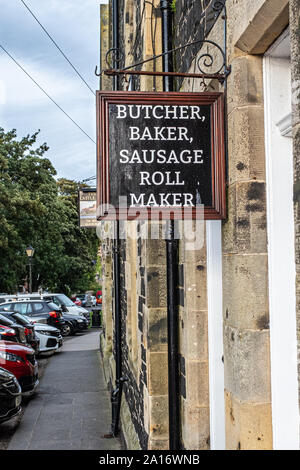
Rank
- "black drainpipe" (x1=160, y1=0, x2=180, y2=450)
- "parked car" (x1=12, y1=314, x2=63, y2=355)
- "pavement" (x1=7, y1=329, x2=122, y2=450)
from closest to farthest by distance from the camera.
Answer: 1. "black drainpipe" (x1=160, y1=0, x2=180, y2=450)
2. "pavement" (x1=7, y1=329, x2=122, y2=450)
3. "parked car" (x1=12, y1=314, x2=63, y2=355)

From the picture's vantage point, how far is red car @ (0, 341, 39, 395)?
29.8 ft

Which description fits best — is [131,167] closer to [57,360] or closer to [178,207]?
[178,207]

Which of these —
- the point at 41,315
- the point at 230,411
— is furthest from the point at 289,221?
the point at 41,315

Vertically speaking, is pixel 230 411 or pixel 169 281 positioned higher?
pixel 169 281

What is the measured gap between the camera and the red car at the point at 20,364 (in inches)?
358

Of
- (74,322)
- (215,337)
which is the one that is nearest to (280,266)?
(215,337)

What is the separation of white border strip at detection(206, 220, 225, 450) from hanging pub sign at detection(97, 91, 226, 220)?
2.05ft

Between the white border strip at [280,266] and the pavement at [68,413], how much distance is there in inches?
190

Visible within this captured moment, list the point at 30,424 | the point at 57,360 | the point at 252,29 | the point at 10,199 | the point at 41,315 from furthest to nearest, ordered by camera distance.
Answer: the point at 10,199, the point at 41,315, the point at 57,360, the point at 30,424, the point at 252,29

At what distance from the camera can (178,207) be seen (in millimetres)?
2885

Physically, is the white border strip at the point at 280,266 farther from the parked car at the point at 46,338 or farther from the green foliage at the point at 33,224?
the green foliage at the point at 33,224

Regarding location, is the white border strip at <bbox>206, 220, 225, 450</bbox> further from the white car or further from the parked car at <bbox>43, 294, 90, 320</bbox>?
the parked car at <bbox>43, 294, 90, 320</bbox>

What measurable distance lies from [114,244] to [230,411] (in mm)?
5961

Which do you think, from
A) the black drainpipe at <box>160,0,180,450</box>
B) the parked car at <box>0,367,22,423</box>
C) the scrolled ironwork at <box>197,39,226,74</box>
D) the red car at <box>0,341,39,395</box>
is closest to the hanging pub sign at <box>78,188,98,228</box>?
the red car at <box>0,341,39,395</box>
